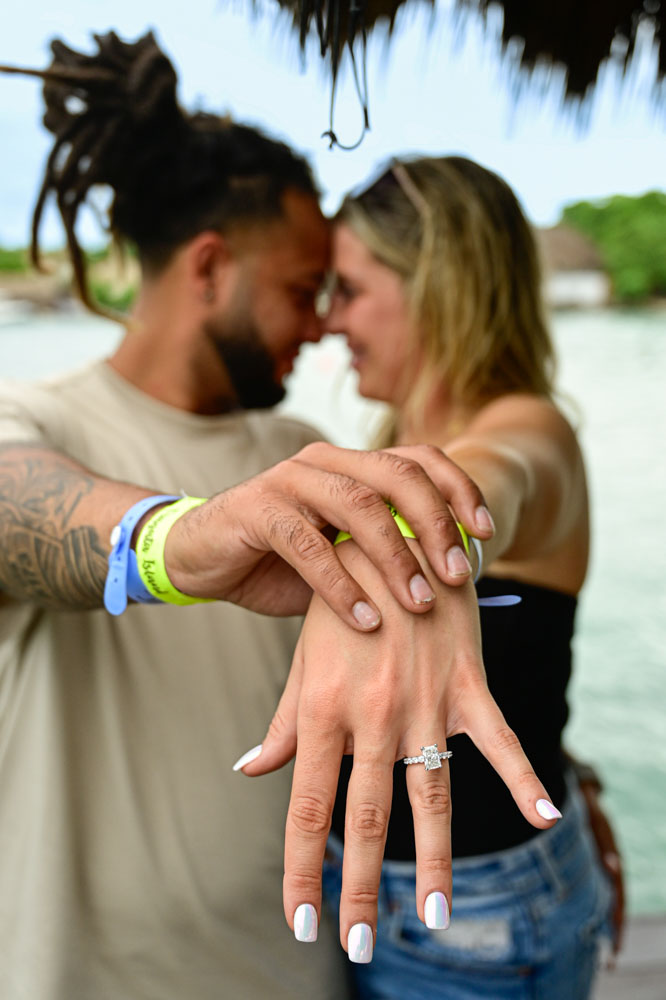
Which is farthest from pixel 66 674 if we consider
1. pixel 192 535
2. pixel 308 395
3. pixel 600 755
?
pixel 600 755

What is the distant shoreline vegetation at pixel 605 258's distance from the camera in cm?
174

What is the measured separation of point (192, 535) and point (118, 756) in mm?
598

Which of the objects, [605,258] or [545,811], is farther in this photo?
[605,258]

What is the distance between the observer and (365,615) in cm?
61

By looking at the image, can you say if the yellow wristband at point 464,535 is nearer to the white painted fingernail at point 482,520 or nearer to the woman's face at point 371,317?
the white painted fingernail at point 482,520

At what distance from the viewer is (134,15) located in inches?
49.6

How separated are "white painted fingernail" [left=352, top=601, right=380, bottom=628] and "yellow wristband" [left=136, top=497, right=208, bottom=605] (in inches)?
8.3

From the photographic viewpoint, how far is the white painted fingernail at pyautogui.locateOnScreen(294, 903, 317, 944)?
1.81 feet

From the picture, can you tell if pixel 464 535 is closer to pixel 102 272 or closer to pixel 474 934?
pixel 474 934

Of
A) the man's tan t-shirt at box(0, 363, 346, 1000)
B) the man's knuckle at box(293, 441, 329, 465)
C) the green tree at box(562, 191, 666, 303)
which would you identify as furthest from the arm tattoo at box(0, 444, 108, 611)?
the green tree at box(562, 191, 666, 303)

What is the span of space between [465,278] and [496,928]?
0.97 metres

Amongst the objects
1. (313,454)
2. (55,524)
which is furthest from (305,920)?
(55,524)

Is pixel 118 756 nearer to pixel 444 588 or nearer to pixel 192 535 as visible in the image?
pixel 192 535

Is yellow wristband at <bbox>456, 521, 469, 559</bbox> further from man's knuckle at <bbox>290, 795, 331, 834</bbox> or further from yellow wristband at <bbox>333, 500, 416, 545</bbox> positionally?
man's knuckle at <bbox>290, 795, 331, 834</bbox>
